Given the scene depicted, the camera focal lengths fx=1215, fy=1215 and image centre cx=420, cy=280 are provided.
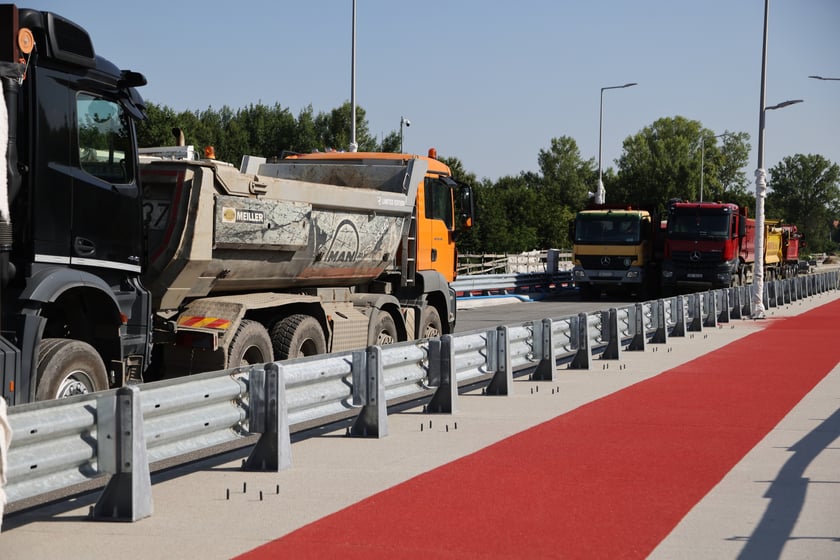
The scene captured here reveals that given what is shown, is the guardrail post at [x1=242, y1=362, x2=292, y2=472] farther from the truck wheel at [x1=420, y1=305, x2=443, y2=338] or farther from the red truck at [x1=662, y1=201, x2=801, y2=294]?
the red truck at [x1=662, y1=201, x2=801, y2=294]

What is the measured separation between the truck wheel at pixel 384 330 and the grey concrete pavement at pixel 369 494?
3.50m

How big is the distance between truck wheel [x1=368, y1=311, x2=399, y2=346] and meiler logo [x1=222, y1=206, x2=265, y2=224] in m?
3.43

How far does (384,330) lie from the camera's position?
52.7ft

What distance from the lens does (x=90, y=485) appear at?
8633 mm

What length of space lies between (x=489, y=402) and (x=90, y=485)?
17.2 ft

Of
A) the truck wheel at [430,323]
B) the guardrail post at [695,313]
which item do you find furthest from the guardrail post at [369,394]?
the guardrail post at [695,313]

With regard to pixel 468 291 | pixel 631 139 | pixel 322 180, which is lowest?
pixel 468 291

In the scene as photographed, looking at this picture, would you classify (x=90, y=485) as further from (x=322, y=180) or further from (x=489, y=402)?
(x=322, y=180)

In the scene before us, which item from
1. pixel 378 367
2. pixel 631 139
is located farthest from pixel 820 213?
pixel 378 367

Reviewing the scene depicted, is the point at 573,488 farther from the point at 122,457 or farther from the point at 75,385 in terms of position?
the point at 75,385

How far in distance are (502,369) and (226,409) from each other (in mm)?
5594

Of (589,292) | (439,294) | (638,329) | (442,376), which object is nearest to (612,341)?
(638,329)

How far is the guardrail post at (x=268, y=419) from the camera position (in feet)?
28.6

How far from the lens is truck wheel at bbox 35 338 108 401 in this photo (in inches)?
343
